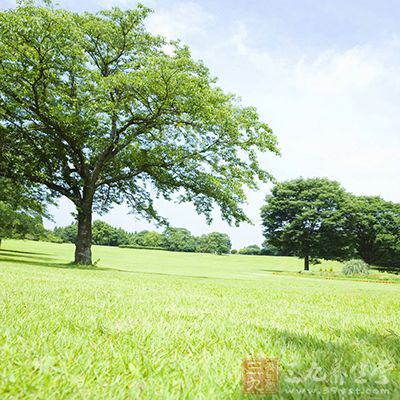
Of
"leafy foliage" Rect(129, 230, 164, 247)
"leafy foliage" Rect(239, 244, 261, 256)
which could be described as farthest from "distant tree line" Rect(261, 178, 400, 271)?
"leafy foliage" Rect(129, 230, 164, 247)

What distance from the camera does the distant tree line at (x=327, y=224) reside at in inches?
1951

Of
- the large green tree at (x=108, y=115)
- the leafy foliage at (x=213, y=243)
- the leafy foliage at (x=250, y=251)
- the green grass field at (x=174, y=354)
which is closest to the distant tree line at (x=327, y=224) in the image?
the large green tree at (x=108, y=115)

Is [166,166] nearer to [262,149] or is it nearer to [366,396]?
[262,149]

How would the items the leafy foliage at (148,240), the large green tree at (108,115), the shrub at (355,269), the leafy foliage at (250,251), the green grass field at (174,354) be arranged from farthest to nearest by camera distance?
the leafy foliage at (250,251), the leafy foliage at (148,240), the shrub at (355,269), the large green tree at (108,115), the green grass field at (174,354)

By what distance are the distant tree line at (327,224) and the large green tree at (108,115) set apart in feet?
102

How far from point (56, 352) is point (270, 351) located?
1.55 m

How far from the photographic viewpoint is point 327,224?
49438mm

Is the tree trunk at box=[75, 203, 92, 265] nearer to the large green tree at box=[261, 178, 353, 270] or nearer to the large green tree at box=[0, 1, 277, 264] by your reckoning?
the large green tree at box=[0, 1, 277, 264]

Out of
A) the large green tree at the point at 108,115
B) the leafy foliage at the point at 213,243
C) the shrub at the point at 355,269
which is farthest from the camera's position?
the leafy foliage at the point at 213,243

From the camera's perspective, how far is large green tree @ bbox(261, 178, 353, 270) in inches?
1941

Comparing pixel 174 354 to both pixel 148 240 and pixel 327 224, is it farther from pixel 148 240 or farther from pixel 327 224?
pixel 148 240

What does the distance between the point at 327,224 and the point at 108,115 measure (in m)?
38.6

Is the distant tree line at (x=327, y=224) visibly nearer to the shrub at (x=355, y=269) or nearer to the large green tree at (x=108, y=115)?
the shrub at (x=355, y=269)

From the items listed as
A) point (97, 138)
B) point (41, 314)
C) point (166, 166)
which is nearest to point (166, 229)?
point (166, 166)
